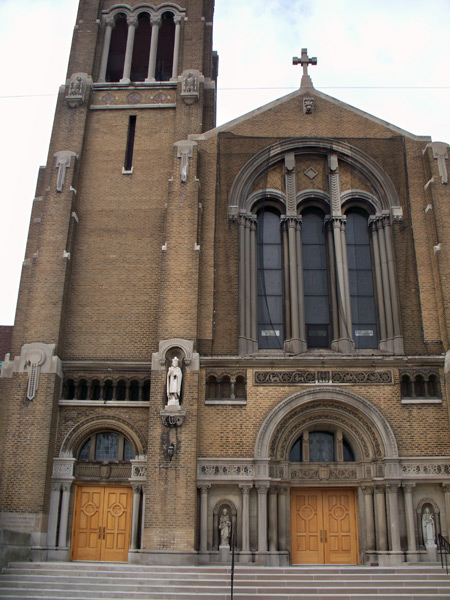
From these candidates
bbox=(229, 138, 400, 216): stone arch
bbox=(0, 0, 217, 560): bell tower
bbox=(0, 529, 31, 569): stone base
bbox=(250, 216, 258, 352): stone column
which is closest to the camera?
bbox=(0, 529, 31, 569): stone base

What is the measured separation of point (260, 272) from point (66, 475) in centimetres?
832

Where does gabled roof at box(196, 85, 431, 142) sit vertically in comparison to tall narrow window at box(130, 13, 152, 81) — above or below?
below

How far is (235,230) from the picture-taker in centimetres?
2044

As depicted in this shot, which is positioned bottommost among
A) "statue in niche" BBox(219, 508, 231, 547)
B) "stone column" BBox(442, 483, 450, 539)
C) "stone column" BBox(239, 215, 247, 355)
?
"statue in niche" BBox(219, 508, 231, 547)

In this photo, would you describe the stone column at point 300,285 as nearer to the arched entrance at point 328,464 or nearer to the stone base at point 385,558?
the arched entrance at point 328,464

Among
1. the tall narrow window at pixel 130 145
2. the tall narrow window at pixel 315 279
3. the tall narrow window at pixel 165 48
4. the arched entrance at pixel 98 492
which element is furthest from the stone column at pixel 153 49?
the arched entrance at pixel 98 492

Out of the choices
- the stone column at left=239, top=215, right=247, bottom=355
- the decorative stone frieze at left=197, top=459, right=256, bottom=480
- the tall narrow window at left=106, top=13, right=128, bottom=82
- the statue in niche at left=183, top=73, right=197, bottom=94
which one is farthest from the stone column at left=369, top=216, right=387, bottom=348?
the tall narrow window at left=106, top=13, right=128, bottom=82

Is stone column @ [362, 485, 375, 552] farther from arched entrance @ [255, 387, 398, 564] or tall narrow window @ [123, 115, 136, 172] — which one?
tall narrow window @ [123, 115, 136, 172]

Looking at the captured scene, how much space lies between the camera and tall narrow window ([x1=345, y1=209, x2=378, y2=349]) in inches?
776

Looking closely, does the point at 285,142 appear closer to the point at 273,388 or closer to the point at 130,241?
the point at 130,241

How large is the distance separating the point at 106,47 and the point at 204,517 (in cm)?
1788

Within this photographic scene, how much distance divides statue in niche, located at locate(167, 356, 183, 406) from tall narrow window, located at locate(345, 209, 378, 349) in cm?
555

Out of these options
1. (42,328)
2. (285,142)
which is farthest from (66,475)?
(285,142)

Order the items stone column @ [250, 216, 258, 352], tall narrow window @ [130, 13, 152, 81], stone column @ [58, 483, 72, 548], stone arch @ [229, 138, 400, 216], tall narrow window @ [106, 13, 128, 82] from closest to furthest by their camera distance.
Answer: stone column @ [58, 483, 72, 548] < stone column @ [250, 216, 258, 352] < stone arch @ [229, 138, 400, 216] < tall narrow window @ [106, 13, 128, 82] < tall narrow window @ [130, 13, 152, 81]
